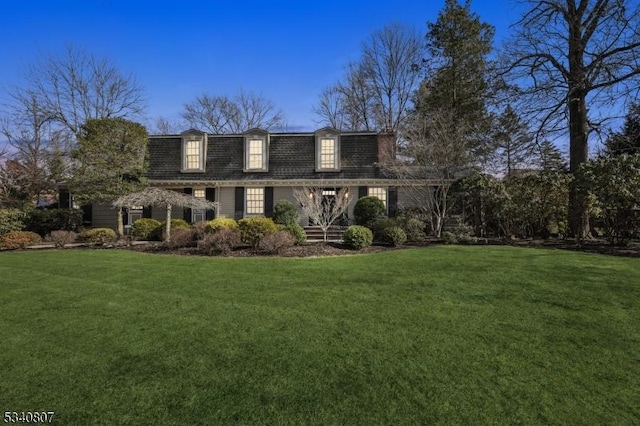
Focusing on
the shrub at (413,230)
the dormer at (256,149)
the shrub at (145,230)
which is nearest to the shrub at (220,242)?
the shrub at (145,230)

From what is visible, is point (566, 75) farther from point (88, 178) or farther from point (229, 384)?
point (88, 178)

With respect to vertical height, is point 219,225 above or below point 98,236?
above

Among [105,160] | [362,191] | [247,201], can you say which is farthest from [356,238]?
[105,160]

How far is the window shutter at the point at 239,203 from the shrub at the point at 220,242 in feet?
23.4

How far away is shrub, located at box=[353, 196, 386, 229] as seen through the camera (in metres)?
16.3

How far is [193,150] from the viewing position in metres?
19.3

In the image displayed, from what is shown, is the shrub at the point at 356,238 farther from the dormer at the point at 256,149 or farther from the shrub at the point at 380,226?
the dormer at the point at 256,149

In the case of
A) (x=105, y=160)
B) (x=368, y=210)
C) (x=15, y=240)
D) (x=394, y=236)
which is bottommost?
(x=15, y=240)

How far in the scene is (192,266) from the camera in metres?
8.78

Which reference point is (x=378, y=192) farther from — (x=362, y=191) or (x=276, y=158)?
(x=276, y=158)

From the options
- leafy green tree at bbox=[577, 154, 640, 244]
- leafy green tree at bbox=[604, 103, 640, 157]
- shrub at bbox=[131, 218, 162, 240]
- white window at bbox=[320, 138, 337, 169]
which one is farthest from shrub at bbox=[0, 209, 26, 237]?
leafy green tree at bbox=[604, 103, 640, 157]

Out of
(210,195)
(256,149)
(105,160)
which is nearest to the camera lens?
(105,160)

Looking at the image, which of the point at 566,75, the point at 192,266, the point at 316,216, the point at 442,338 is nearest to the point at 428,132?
the point at 566,75

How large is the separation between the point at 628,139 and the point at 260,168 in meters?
15.4
